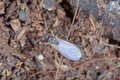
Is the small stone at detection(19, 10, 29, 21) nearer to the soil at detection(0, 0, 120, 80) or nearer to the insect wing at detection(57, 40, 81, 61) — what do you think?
the soil at detection(0, 0, 120, 80)

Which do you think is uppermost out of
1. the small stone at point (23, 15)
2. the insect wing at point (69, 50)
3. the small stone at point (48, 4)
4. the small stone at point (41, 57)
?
the small stone at point (48, 4)

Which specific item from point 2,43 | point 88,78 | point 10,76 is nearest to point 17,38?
point 2,43

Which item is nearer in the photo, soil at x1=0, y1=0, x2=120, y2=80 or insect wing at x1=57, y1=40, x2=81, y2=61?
soil at x1=0, y1=0, x2=120, y2=80

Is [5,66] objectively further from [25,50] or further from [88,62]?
[88,62]

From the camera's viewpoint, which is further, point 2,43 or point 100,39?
point 100,39

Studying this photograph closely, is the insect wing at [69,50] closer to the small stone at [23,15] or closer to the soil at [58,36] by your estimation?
the soil at [58,36]

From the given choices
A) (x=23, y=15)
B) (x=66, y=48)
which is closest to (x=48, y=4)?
(x=23, y=15)

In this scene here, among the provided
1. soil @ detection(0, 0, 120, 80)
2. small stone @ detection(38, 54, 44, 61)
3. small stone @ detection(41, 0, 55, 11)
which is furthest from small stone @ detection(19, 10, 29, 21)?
small stone @ detection(38, 54, 44, 61)

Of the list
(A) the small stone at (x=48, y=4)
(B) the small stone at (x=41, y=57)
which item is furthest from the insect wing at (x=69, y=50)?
(A) the small stone at (x=48, y=4)
